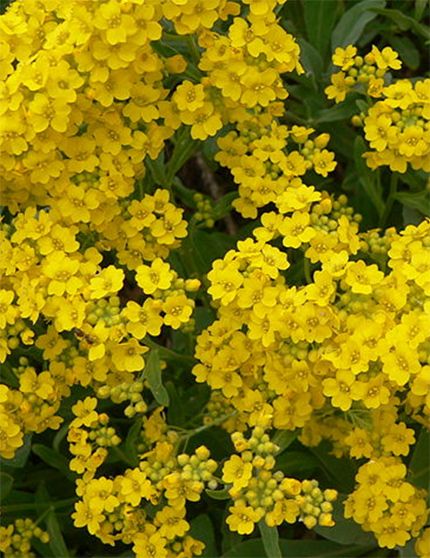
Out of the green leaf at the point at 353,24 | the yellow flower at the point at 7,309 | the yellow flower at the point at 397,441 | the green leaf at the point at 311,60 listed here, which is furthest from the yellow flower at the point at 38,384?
the green leaf at the point at 353,24

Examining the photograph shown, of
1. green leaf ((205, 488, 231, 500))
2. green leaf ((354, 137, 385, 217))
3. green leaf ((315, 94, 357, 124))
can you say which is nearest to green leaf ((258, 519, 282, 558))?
green leaf ((205, 488, 231, 500))

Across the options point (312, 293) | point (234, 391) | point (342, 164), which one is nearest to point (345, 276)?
point (312, 293)

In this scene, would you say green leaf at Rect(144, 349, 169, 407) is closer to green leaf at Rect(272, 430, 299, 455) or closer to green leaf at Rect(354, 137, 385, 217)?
green leaf at Rect(272, 430, 299, 455)

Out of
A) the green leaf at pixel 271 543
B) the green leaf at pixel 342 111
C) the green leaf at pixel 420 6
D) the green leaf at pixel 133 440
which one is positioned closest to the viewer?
the green leaf at pixel 271 543

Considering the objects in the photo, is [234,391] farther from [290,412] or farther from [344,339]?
[344,339]

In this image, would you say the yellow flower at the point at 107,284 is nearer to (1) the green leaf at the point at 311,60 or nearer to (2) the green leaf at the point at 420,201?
(2) the green leaf at the point at 420,201
